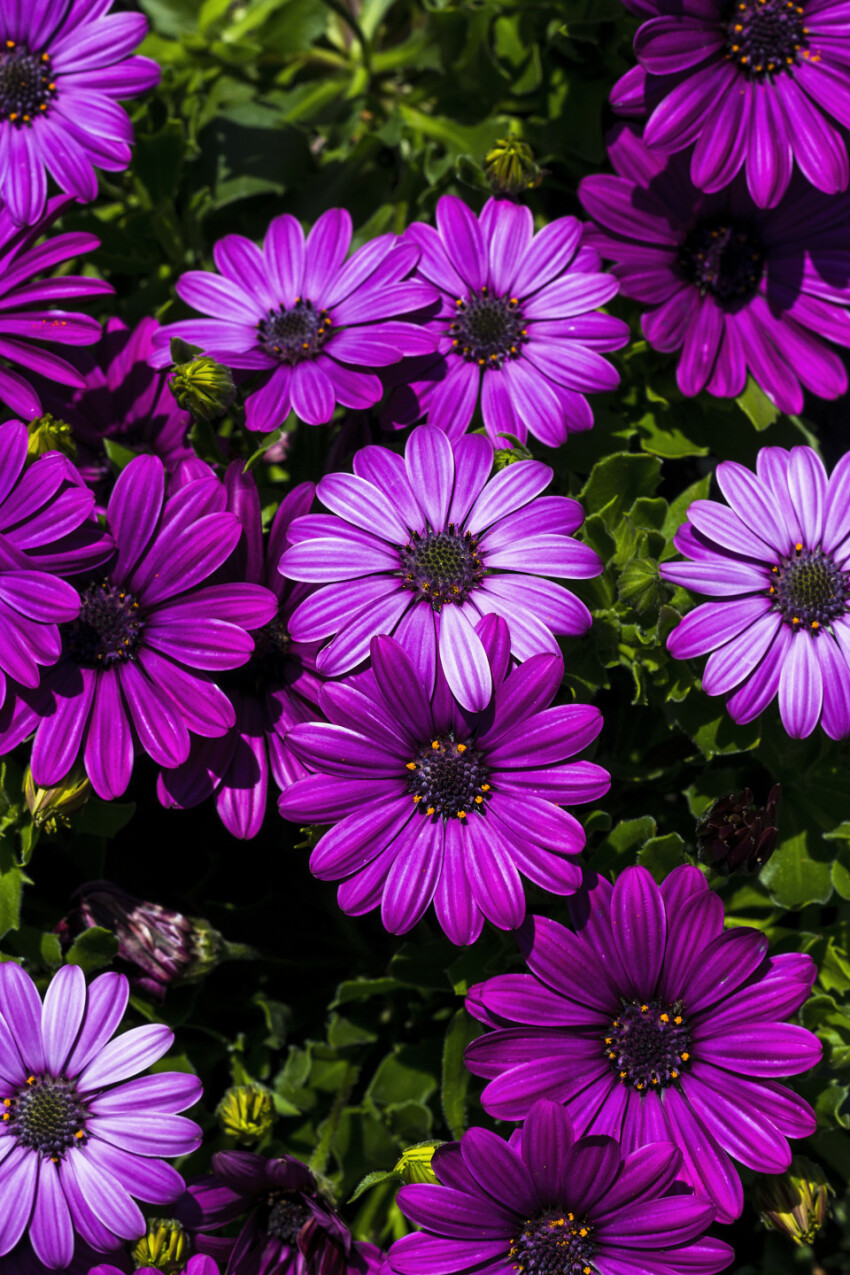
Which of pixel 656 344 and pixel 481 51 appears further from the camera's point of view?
pixel 481 51

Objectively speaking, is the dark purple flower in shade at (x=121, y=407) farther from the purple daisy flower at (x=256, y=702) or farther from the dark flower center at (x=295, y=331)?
the purple daisy flower at (x=256, y=702)

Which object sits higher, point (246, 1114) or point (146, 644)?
point (146, 644)

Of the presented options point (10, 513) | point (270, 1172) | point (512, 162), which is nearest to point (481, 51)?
point (512, 162)

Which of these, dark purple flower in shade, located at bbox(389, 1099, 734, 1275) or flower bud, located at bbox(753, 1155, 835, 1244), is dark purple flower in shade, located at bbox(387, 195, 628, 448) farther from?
flower bud, located at bbox(753, 1155, 835, 1244)

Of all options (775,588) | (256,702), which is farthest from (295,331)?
(775,588)

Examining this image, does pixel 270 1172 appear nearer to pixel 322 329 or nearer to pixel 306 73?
pixel 322 329

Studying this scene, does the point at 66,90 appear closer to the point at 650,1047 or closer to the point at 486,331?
the point at 486,331

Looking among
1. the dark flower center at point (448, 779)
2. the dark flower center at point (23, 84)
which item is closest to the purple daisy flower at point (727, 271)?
the dark flower center at point (448, 779)
